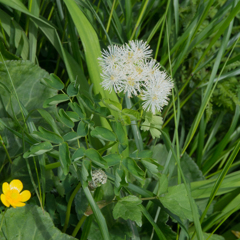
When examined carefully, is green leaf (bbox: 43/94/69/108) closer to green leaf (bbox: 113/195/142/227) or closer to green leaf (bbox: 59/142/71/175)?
green leaf (bbox: 59/142/71/175)

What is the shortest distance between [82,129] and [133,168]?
14 cm

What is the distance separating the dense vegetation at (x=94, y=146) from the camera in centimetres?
57

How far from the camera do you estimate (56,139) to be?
543 millimetres

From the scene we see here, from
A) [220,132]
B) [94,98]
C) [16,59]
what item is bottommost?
[220,132]

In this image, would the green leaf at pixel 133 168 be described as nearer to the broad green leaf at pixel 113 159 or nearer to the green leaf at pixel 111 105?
the broad green leaf at pixel 113 159

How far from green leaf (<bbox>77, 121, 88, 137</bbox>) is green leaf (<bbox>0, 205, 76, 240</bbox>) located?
1.05 feet

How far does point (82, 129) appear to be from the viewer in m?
0.56

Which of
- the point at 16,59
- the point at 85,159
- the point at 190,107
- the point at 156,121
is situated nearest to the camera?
the point at 85,159

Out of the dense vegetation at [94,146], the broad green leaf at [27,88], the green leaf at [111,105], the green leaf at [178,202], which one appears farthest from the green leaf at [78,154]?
the broad green leaf at [27,88]

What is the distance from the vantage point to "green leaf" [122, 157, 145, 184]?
547mm

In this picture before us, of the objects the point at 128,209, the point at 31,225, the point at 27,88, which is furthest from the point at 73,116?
the point at 27,88

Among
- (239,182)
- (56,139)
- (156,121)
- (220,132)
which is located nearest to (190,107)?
(220,132)

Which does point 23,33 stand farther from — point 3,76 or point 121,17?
point 121,17

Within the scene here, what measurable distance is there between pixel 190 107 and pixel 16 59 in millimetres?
897
